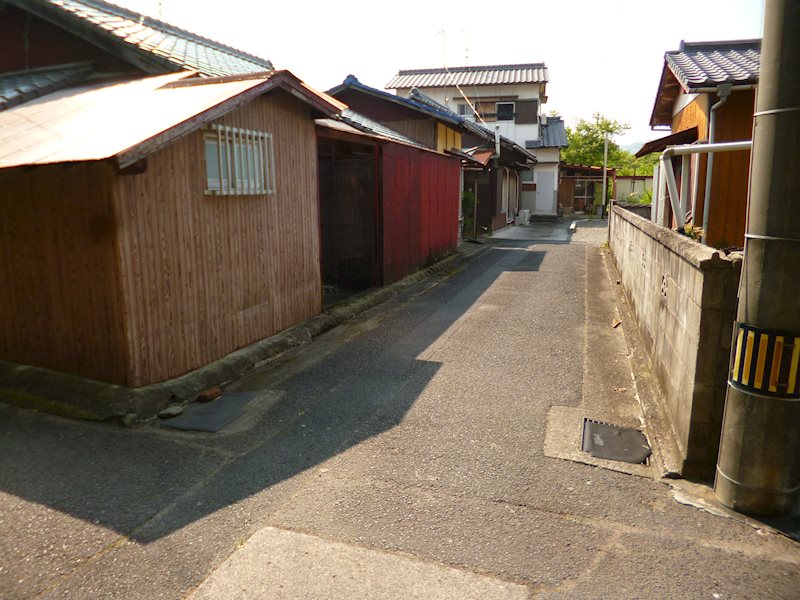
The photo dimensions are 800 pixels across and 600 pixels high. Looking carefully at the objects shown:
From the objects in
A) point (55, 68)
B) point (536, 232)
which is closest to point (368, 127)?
point (55, 68)

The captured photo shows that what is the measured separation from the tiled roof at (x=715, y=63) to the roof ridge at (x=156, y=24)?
9812 millimetres

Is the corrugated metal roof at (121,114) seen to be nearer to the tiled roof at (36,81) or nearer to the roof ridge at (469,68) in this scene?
the tiled roof at (36,81)

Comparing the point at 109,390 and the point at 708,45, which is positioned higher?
the point at 708,45

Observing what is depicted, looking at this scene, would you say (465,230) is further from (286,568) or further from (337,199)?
(286,568)

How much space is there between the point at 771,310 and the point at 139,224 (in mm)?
5734

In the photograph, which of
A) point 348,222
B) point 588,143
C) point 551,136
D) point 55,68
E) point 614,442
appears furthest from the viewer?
point 588,143

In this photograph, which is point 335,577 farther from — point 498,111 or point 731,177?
point 498,111

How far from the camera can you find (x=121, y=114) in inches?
259

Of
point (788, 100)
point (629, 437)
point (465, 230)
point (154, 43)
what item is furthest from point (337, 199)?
point (465, 230)

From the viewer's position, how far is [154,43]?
1006 cm

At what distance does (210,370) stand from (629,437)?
4777 mm

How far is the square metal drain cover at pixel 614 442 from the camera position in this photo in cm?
521

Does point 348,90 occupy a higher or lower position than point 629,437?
higher

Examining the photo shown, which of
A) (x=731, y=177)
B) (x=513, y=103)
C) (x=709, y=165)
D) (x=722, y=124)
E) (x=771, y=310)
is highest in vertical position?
(x=513, y=103)
